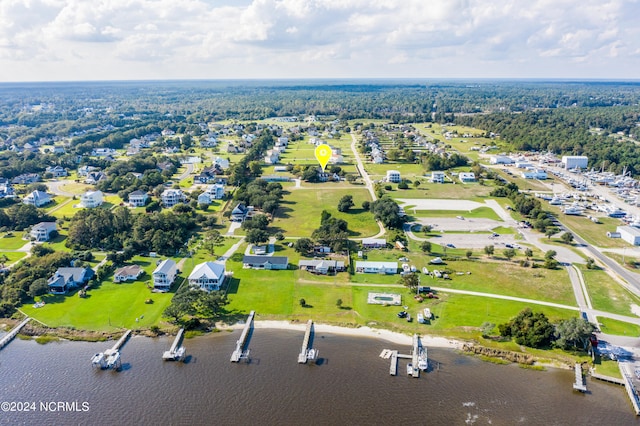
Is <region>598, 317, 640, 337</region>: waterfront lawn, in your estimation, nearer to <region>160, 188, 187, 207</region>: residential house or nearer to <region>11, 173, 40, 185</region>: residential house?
<region>160, 188, 187, 207</region>: residential house

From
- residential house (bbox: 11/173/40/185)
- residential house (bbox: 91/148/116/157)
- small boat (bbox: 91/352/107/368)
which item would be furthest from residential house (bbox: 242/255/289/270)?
residential house (bbox: 91/148/116/157)

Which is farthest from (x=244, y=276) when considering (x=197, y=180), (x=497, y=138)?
(x=497, y=138)

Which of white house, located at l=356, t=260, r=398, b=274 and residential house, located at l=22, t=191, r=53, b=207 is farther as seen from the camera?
residential house, located at l=22, t=191, r=53, b=207

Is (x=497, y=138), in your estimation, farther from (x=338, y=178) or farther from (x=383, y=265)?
(x=383, y=265)

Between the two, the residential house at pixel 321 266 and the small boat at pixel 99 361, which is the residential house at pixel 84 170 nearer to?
the residential house at pixel 321 266

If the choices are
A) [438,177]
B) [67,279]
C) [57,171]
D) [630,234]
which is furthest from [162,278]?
[57,171]

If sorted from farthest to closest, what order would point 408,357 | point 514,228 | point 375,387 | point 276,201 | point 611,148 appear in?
point 611,148
point 276,201
point 514,228
point 408,357
point 375,387
